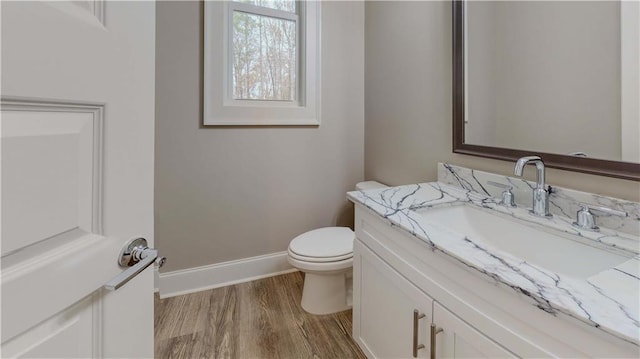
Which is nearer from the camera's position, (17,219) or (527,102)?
(17,219)

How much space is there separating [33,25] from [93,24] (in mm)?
105

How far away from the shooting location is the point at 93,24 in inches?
19.1

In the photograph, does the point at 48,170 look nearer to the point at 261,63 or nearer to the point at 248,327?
the point at 248,327

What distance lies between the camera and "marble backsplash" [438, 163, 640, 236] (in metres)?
0.94

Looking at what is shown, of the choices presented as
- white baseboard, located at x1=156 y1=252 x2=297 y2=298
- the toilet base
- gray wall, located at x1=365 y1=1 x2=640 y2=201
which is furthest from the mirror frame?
white baseboard, located at x1=156 y1=252 x2=297 y2=298

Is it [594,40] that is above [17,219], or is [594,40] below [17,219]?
above

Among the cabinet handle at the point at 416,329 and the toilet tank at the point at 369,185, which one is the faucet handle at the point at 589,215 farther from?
the toilet tank at the point at 369,185

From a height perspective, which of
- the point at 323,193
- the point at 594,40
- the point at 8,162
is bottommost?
the point at 323,193

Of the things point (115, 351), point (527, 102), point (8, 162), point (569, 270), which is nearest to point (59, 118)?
point (8, 162)

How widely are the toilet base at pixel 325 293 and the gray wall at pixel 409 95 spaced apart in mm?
764

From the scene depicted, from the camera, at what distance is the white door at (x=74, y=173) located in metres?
0.39

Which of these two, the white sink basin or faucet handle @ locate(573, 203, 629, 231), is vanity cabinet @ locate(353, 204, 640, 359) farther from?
faucet handle @ locate(573, 203, 629, 231)

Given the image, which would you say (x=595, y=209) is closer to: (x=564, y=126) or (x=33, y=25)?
(x=564, y=126)

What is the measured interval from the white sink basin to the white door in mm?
871
